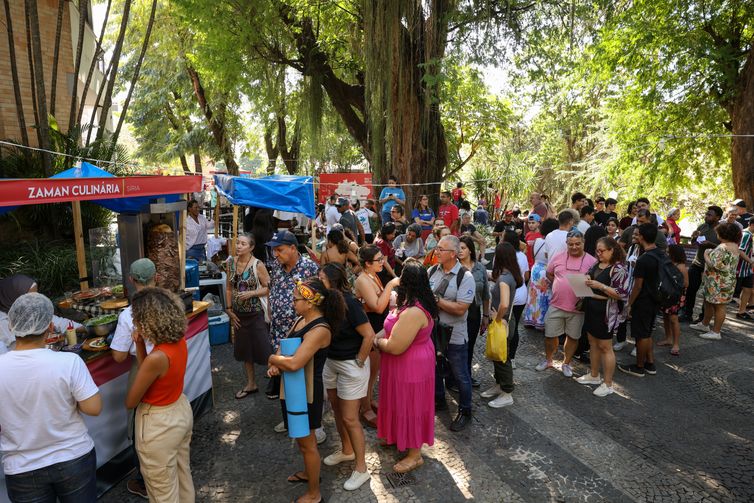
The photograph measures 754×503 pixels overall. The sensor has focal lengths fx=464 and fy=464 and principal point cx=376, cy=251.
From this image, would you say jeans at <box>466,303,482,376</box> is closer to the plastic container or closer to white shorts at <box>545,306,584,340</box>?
white shorts at <box>545,306,584,340</box>

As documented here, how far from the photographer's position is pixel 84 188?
3725 mm

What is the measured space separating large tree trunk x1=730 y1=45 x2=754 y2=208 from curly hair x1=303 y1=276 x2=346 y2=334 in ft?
39.6

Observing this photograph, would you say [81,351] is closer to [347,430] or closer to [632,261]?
[347,430]

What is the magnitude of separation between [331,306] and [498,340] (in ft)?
6.71

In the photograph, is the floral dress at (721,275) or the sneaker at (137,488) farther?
the floral dress at (721,275)

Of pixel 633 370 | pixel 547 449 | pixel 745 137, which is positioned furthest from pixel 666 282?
pixel 745 137

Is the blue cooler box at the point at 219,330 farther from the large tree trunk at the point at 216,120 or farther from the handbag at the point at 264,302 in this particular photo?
the large tree trunk at the point at 216,120

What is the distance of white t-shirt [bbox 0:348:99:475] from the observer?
2.31 meters

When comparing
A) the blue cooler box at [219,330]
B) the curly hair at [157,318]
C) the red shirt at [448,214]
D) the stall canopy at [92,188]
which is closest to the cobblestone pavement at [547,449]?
the blue cooler box at [219,330]

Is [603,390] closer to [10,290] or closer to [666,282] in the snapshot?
[666,282]

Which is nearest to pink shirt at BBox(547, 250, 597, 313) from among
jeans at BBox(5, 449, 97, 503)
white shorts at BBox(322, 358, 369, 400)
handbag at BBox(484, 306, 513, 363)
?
handbag at BBox(484, 306, 513, 363)

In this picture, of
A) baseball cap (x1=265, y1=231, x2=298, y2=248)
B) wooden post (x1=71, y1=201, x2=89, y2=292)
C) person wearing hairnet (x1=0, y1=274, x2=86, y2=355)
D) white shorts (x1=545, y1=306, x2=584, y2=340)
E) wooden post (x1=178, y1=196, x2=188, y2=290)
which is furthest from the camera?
wooden post (x1=178, y1=196, x2=188, y2=290)

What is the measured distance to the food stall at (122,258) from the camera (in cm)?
335

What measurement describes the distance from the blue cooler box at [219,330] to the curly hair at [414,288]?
3830 millimetres
